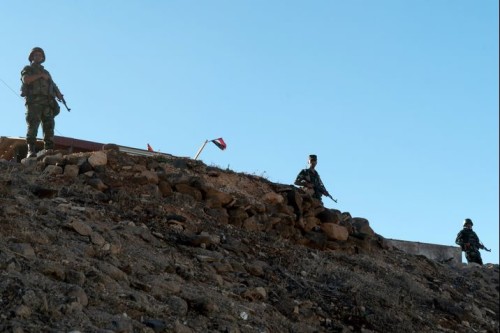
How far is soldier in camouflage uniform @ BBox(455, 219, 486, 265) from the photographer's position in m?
15.0

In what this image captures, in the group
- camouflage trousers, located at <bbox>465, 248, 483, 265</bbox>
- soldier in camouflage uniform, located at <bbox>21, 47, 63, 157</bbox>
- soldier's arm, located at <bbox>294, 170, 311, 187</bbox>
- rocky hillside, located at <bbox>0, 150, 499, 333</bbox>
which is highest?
soldier in camouflage uniform, located at <bbox>21, 47, 63, 157</bbox>

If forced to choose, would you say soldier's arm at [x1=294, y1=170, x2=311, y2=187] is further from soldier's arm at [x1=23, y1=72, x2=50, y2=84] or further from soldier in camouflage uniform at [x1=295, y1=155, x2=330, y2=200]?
soldier's arm at [x1=23, y1=72, x2=50, y2=84]

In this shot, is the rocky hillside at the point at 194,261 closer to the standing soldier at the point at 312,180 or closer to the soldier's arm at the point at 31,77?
the standing soldier at the point at 312,180

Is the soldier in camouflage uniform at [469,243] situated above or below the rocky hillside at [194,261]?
above

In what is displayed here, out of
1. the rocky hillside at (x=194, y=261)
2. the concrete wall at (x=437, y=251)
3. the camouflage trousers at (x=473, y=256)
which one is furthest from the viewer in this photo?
the camouflage trousers at (x=473, y=256)

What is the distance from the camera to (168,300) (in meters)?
6.49

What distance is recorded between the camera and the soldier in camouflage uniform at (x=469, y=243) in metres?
15.0

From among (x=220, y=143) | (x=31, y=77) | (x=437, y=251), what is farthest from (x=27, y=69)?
(x=437, y=251)

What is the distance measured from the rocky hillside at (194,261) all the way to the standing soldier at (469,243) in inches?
83.7

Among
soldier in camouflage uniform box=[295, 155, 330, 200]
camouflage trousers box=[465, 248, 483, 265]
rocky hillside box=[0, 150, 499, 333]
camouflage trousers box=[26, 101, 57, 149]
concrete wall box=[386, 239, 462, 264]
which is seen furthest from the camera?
camouflage trousers box=[465, 248, 483, 265]

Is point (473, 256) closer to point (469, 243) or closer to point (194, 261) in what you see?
point (469, 243)

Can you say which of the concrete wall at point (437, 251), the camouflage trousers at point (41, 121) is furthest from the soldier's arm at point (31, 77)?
the concrete wall at point (437, 251)

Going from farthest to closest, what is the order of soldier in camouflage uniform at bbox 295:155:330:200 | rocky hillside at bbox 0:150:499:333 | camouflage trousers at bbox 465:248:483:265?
camouflage trousers at bbox 465:248:483:265, soldier in camouflage uniform at bbox 295:155:330:200, rocky hillside at bbox 0:150:499:333

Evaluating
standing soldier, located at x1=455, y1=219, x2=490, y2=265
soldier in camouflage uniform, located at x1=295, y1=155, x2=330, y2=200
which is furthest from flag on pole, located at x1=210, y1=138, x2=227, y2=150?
standing soldier, located at x1=455, y1=219, x2=490, y2=265
